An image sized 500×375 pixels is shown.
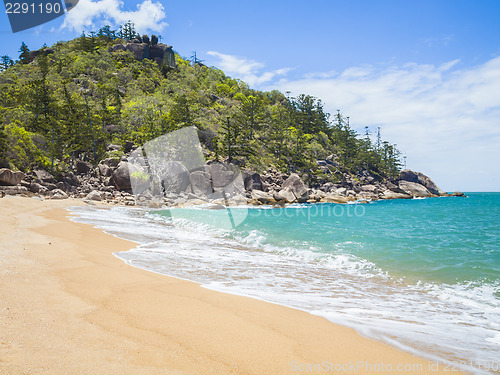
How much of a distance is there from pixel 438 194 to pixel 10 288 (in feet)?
395

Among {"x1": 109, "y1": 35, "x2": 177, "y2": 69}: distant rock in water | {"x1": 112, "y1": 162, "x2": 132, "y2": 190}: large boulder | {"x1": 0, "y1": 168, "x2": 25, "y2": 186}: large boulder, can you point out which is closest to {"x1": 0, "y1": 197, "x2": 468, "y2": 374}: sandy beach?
{"x1": 0, "y1": 168, "x2": 25, "y2": 186}: large boulder

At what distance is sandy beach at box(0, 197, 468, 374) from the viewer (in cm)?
246

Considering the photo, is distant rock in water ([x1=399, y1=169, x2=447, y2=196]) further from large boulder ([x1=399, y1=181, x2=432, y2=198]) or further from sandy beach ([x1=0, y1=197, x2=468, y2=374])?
sandy beach ([x1=0, y1=197, x2=468, y2=374])

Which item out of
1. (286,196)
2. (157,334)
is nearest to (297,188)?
(286,196)

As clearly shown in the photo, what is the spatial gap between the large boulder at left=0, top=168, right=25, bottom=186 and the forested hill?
4.01 m

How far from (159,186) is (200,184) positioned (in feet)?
20.5

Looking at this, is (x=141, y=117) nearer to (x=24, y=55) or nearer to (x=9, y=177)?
(x=9, y=177)

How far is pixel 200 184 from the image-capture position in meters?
42.8

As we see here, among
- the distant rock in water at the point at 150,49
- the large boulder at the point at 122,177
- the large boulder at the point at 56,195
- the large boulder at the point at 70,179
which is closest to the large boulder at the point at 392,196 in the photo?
the large boulder at the point at 122,177

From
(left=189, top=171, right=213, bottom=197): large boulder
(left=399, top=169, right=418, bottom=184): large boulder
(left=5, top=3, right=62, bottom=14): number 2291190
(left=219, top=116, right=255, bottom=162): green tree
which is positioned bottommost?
(left=189, top=171, right=213, bottom=197): large boulder

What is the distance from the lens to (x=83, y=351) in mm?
2523

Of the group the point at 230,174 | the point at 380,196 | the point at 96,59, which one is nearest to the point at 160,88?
the point at 96,59

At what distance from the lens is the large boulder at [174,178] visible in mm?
41531

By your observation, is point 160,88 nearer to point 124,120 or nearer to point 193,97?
point 193,97
